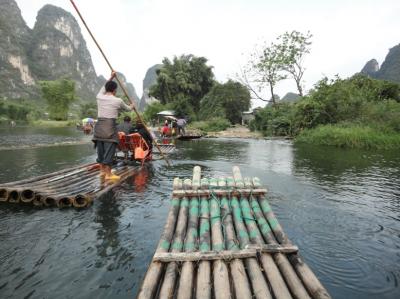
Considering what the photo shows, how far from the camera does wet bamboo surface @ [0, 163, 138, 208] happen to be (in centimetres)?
652

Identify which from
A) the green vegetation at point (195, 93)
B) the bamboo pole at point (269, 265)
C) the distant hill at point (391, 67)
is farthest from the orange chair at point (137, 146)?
the distant hill at point (391, 67)

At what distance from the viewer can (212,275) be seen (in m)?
3.20

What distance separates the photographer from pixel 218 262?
333 cm

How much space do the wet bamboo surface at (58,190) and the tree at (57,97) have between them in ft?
264

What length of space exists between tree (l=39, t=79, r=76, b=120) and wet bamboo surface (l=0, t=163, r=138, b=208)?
80545mm

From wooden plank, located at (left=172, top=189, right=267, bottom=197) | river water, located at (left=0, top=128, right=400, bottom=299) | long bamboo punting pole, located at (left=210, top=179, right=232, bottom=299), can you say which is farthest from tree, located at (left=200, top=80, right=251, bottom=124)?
long bamboo punting pole, located at (left=210, top=179, right=232, bottom=299)

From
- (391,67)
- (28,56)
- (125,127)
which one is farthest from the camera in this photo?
(28,56)

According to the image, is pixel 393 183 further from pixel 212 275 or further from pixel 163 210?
pixel 212 275

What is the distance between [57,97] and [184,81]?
44763mm

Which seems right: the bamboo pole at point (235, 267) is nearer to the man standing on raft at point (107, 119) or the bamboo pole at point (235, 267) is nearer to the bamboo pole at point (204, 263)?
the bamboo pole at point (204, 263)

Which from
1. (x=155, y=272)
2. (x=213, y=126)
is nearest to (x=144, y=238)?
(x=155, y=272)

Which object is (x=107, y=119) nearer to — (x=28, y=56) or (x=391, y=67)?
(x=391, y=67)

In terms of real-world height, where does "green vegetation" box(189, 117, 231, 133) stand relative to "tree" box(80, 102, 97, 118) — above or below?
below

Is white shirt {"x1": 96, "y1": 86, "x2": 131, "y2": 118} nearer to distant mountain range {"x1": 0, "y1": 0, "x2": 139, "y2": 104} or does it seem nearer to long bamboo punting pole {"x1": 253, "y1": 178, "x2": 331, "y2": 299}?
long bamboo punting pole {"x1": 253, "y1": 178, "x2": 331, "y2": 299}
